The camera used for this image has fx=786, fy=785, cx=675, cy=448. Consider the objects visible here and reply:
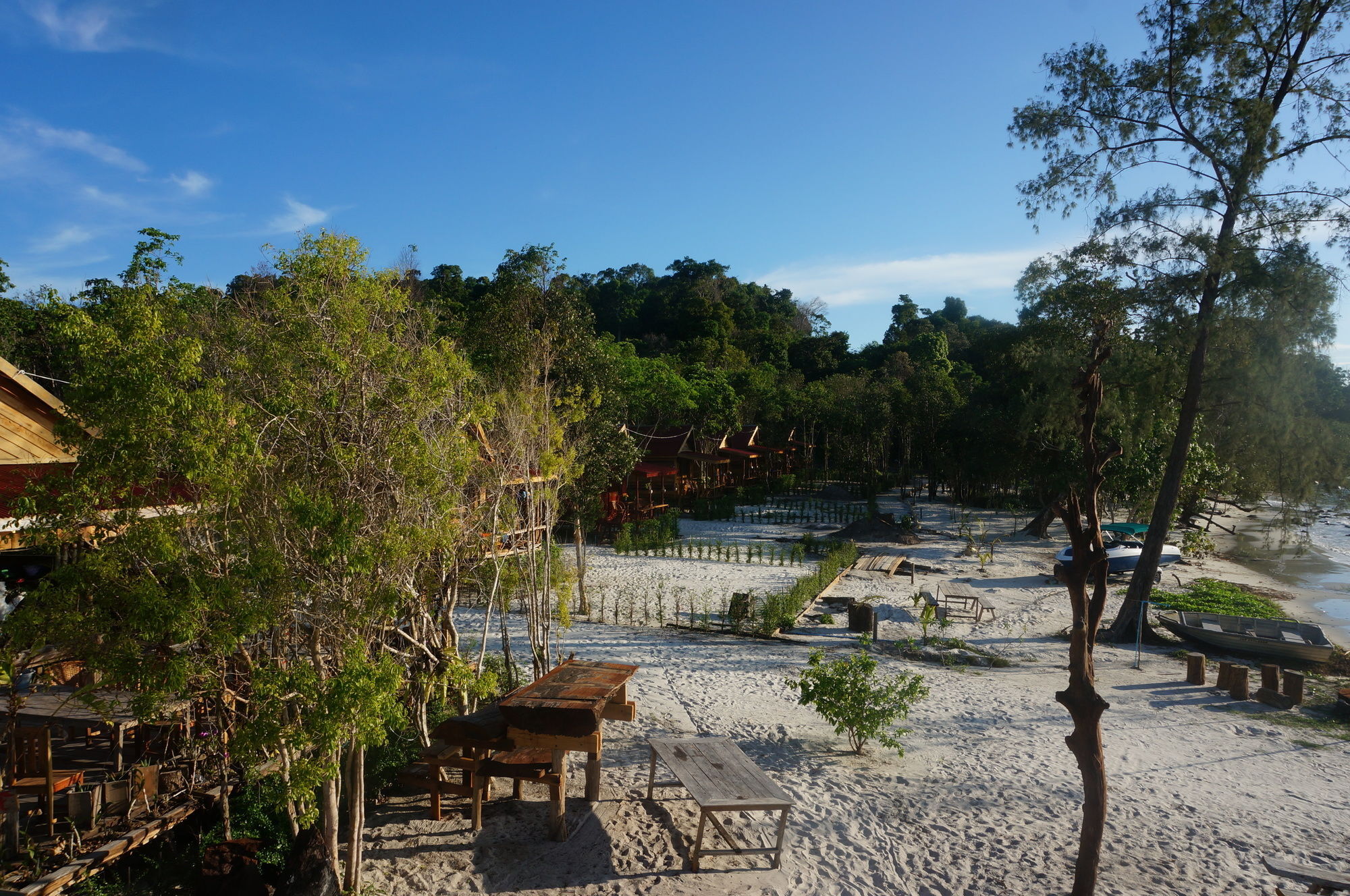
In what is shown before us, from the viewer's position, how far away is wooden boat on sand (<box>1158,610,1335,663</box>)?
595 inches

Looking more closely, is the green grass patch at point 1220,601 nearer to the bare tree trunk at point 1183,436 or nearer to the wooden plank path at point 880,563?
the bare tree trunk at point 1183,436

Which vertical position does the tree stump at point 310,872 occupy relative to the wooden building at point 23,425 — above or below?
below

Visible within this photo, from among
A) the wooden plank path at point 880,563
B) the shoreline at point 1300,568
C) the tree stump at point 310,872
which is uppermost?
the tree stump at point 310,872

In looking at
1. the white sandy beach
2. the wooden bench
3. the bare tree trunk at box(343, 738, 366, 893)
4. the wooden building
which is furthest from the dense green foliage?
the wooden building

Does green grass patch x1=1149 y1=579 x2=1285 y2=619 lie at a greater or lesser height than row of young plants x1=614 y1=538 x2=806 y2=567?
lesser

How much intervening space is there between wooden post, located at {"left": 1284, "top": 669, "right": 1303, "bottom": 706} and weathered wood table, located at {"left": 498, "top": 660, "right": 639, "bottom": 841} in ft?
37.7

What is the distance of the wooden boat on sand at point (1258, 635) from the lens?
1510 cm

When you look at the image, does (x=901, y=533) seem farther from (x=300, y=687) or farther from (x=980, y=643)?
(x=300, y=687)

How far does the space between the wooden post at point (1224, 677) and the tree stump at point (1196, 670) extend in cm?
25

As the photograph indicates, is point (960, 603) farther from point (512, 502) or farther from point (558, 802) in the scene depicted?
point (558, 802)

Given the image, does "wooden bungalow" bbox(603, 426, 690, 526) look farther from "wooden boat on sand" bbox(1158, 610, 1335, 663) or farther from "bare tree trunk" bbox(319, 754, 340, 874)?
"bare tree trunk" bbox(319, 754, 340, 874)

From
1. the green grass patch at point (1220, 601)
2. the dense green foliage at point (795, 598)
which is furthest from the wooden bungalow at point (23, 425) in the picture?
the green grass patch at point (1220, 601)

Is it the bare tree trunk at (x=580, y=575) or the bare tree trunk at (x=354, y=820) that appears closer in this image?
the bare tree trunk at (x=354, y=820)

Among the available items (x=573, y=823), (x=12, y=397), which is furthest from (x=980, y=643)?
(x=12, y=397)
